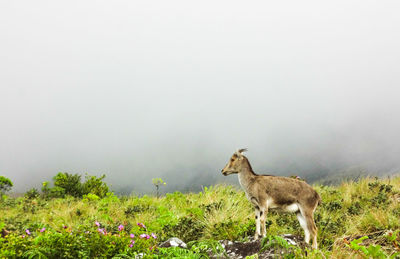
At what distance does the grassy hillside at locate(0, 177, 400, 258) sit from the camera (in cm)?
525

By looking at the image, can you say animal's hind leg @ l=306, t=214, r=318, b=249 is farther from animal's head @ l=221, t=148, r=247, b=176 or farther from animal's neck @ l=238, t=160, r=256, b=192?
animal's head @ l=221, t=148, r=247, b=176

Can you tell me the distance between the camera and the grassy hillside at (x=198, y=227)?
17.2 feet

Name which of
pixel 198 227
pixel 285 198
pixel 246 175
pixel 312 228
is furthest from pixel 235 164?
pixel 198 227

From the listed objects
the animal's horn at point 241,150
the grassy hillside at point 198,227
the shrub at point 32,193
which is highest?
the animal's horn at point 241,150

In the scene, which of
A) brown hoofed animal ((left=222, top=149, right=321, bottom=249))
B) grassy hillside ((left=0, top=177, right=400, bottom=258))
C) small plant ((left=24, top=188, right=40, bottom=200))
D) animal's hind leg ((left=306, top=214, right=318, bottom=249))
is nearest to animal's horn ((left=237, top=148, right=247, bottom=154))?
brown hoofed animal ((left=222, top=149, right=321, bottom=249))

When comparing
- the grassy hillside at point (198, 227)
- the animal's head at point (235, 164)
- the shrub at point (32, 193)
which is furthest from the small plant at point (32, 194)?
the animal's head at point (235, 164)

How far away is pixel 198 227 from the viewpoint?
28.1 feet

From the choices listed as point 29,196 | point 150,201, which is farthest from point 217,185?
point 29,196

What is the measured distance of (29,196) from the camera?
21.3 m

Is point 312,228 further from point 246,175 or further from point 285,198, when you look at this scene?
point 246,175

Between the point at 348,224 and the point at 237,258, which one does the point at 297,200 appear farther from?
the point at 348,224

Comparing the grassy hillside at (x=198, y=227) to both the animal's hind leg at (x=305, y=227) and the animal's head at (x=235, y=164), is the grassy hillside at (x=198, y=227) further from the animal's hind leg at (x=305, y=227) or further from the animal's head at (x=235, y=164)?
the animal's head at (x=235, y=164)

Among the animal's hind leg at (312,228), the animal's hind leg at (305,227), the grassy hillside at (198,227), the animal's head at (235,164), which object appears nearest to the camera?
the grassy hillside at (198,227)

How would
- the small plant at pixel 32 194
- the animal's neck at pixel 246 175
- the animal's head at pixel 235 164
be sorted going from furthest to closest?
1. the small plant at pixel 32 194
2. the animal's head at pixel 235 164
3. the animal's neck at pixel 246 175
